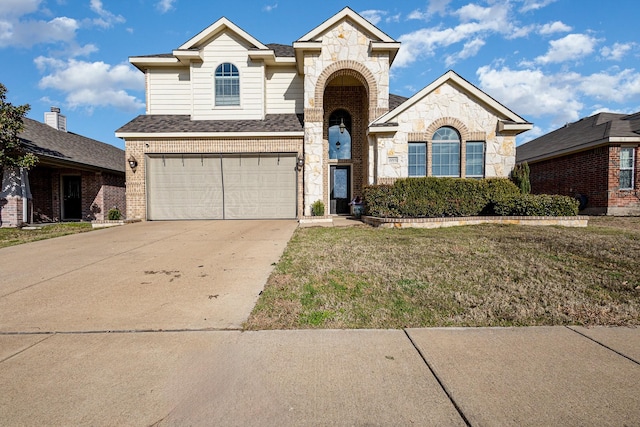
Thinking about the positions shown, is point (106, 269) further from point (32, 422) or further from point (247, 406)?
point (247, 406)

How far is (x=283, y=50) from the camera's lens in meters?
15.0

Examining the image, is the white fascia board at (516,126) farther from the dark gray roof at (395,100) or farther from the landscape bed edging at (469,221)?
the dark gray roof at (395,100)

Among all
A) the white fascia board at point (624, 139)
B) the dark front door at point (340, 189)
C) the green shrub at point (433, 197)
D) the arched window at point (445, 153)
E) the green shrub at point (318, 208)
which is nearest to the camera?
the green shrub at point (433, 197)

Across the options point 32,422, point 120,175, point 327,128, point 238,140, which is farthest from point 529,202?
point 120,175

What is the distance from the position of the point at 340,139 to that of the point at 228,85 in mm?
5673

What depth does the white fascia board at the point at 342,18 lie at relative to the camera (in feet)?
41.5

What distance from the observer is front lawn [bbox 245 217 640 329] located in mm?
3105

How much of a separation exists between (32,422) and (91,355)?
2.42 ft

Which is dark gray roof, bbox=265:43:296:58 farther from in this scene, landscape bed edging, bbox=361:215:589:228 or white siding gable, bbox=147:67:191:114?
landscape bed edging, bbox=361:215:589:228

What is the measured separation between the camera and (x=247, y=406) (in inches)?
75.4

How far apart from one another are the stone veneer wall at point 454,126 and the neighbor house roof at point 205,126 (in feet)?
13.4

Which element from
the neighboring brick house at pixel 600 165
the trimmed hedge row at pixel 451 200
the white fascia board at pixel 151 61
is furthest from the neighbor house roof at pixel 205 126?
the neighboring brick house at pixel 600 165

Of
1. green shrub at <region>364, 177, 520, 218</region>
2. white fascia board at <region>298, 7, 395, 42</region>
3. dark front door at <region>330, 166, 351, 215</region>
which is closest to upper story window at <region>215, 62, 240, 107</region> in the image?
white fascia board at <region>298, 7, 395, 42</region>

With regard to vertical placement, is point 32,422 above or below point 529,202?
below
